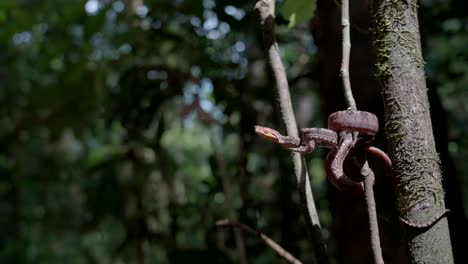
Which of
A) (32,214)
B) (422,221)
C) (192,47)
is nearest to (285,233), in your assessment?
(192,47)

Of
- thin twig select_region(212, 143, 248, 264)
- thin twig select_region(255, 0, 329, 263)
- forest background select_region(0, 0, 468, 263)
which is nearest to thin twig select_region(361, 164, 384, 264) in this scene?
thin twig select_region(255, 0, 329, 263)

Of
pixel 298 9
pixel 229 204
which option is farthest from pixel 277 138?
pixel 229 204

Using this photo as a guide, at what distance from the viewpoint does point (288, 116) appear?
73cm

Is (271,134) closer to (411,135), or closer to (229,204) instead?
(411,135)

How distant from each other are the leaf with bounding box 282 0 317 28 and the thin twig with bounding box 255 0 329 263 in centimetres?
3

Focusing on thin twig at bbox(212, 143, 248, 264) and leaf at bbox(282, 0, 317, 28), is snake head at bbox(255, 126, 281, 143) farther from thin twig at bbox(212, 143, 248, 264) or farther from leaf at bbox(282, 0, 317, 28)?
thin twig at bbox(212, 143, 248, 264)

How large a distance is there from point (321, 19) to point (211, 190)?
48 centimetres

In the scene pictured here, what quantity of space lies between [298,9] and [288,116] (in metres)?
0.16

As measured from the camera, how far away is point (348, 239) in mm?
1111

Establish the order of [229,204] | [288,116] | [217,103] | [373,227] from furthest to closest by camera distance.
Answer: [217,103], [229,204], [288,116], [373,227]

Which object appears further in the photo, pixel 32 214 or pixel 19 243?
pixel 32 214

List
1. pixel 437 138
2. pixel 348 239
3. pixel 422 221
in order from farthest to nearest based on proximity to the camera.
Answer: pixel 348 239
pixel 437 138
pixel 422 221

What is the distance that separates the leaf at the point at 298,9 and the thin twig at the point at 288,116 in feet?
0.09

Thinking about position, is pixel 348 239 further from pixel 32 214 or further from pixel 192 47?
pixel 32 214
